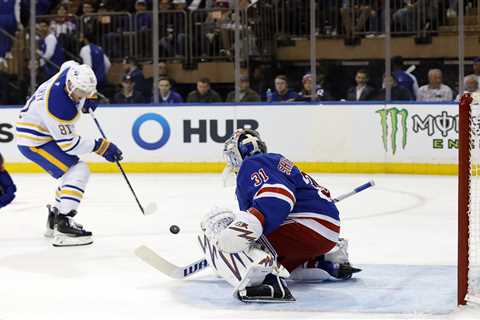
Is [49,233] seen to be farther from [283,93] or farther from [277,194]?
[283,93]

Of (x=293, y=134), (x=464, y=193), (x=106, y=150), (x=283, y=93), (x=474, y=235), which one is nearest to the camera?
(x=464, y=193)

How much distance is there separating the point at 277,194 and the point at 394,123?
672 centimetres

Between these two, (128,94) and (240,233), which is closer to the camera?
(240,233)

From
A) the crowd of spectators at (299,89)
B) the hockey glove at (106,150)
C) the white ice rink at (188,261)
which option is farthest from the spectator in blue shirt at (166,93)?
the hockey glove at (106,150)

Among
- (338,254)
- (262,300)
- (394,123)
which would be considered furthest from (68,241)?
(394,123)

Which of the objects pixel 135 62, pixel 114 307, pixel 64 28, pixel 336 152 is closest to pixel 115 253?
pixel 114 307

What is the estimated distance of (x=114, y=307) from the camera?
15.3 feet

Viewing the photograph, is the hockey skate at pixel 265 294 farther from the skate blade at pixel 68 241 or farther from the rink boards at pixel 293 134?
the rink boards at pixel 293 134

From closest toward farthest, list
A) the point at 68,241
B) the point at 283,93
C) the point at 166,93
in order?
the point at 68,241 < the point at 283,93 < the point at 166,93

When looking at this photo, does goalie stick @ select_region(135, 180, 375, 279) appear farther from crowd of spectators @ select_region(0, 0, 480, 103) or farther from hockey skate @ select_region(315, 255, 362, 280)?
crowd of spectators @ select_region(0, 0, 480, 103)

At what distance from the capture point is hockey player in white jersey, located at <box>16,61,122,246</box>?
672 centimetres

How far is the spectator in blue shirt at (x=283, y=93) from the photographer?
11531mm

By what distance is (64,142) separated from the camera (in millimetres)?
6746

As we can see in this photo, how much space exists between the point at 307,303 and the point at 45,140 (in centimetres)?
282
